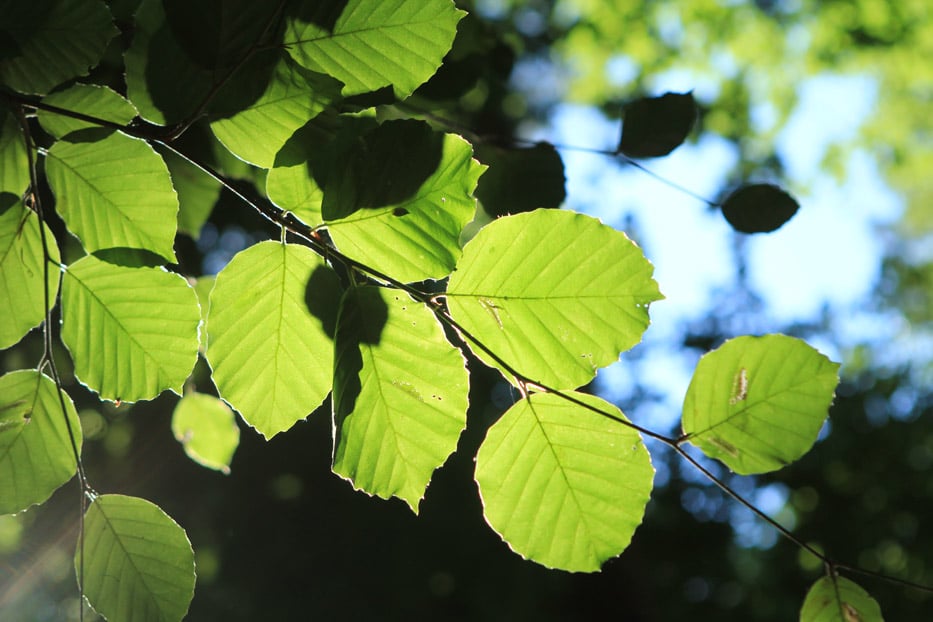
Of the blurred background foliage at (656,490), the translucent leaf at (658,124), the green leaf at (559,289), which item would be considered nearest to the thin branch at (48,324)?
the green leaf at (559,289)

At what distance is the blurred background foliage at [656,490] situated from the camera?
6277mm

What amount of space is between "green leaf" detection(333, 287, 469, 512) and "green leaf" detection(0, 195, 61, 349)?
36cm

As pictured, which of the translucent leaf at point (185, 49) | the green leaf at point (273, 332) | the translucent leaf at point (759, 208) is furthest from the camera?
the translucent leaf at point (759, 208)

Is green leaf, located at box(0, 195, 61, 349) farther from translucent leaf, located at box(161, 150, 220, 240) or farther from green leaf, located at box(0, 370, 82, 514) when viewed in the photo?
translucent leaf, located at box(161, 150, 220, 240)

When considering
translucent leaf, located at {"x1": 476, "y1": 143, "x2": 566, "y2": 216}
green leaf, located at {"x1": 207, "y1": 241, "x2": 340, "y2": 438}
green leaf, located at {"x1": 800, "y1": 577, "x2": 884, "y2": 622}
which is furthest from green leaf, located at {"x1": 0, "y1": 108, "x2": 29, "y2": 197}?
green leaf, located at {"x1": 800, "y1": 577, "x2": 884, "y2": 622}

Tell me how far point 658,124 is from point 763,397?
483mm

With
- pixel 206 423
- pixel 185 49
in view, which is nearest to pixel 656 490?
pixel 206 423

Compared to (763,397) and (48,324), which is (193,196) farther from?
(763,397)

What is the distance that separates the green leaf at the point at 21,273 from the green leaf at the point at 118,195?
0.04m

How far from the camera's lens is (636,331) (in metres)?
0.62

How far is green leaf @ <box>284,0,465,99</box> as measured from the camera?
58 centimetres

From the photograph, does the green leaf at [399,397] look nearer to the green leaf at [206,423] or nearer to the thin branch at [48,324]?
the thin branch at [48,324]

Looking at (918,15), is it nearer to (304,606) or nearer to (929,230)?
(929,230)

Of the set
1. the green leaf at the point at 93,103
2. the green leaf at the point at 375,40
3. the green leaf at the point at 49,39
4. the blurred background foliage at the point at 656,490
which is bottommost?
the blurred background foliage at the point at 656,490
